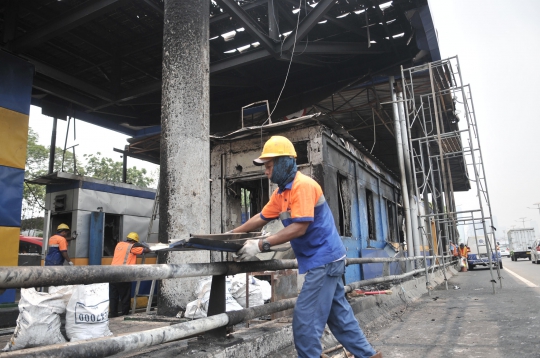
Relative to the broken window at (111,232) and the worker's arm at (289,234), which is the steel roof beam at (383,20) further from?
the worker's arm at (289,234)

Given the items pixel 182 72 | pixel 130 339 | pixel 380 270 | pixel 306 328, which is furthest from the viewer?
pixel 380 270

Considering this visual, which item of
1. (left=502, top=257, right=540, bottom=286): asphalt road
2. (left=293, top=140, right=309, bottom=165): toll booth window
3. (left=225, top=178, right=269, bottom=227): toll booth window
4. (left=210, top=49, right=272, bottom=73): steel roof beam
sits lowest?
(left=502, top=257, right=540, bottom=286): asphalt road

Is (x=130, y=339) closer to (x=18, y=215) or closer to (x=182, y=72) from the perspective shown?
(x=182, y=72)

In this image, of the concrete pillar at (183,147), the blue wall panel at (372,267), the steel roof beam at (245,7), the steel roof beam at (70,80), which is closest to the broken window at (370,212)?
the blue wall panel at (372,267)

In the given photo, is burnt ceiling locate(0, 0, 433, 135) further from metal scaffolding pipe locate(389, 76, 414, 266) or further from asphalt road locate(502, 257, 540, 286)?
asphalt road locate(502, 257, 540, 286)

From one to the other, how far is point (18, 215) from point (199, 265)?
6.65 m

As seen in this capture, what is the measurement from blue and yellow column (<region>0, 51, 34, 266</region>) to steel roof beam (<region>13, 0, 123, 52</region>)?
776 mm

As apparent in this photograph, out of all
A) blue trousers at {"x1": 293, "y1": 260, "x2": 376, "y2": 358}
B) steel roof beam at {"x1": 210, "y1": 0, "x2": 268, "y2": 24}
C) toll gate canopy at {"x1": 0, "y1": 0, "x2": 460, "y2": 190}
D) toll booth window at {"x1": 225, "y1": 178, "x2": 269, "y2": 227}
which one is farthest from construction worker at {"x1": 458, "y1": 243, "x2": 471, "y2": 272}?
blue trousers at {"x1": 293, "y1": 260, "x2": 376, "y2": 358}

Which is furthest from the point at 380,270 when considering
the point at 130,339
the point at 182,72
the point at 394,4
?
the point at 130,339

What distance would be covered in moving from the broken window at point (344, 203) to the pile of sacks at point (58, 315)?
7.31 metres

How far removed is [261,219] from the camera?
12.3 ft

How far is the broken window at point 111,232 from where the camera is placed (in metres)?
11.2

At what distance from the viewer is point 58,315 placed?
4.72m

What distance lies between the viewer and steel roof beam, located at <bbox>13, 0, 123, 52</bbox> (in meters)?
8.70
